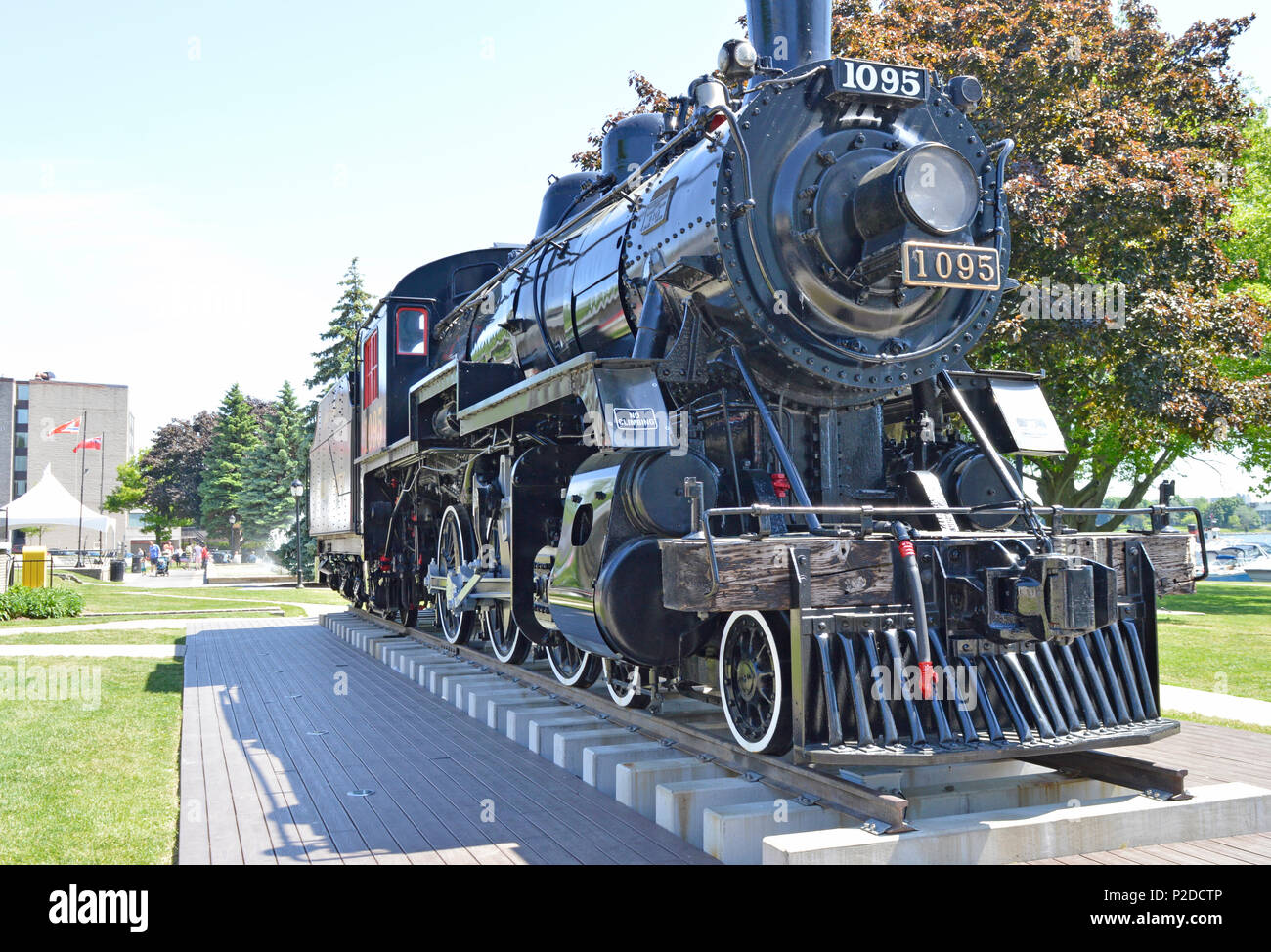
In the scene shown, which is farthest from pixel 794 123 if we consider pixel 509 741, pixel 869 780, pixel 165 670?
pixel 165 670

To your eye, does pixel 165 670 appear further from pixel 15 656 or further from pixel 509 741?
pixel 509 741

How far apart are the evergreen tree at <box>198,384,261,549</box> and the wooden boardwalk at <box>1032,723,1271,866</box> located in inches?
2087

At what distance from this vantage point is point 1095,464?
21578 millimetres


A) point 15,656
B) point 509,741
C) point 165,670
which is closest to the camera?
point 509,741

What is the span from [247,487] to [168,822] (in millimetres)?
49051

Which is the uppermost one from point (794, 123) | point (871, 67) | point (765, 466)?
point (871, 67)

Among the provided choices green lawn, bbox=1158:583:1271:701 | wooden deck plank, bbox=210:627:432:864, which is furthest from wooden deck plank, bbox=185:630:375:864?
green lawn, bbox=1158:583:1271:701

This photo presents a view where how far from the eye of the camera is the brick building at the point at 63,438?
6694 centimetres

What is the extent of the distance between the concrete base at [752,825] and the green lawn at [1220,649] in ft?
20.8

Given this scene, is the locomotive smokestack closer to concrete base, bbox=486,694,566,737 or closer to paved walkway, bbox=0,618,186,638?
concrete base, bbox=486,694,566,737

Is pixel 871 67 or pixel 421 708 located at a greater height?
pixel 871 67

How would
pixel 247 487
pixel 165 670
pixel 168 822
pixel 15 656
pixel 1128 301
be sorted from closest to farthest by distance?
pixel 168 822, pixel 165 670, pixel 15 656, pixel 1128 301, pixel 247 487

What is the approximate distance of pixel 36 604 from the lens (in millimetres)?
16672

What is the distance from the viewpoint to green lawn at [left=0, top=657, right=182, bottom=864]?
437 cm
